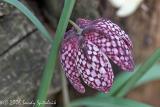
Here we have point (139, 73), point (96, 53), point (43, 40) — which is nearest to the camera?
point (96, 53)

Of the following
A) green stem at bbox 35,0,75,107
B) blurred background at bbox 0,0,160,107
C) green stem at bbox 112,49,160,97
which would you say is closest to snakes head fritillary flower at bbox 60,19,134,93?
green stem at bbox 35,0,75,107

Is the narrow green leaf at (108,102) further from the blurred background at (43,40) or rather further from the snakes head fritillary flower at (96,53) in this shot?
the snakes head fritillary flower at (96,53)

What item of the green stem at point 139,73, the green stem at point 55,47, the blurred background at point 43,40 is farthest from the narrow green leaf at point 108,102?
the green stem at point 55,47

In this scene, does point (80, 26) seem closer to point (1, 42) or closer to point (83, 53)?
point (83, 53)

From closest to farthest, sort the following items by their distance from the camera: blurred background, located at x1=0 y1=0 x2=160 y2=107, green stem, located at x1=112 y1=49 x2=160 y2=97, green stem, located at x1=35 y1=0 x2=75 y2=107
Result: green stem, located at x1=35 y1=0 x2=75 y2=107
green stem, located at x1=112 y1=49 x2=160 y2=97
blurred background, located at x1=0 y1=0 x2=160 y2=107

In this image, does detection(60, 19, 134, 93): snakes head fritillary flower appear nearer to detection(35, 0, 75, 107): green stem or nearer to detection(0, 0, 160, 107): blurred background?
detection(35, 0, 75, 107): green stem

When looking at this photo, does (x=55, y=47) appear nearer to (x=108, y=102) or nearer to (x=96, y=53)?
(x=96, y=53)

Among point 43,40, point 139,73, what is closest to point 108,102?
point 139,73
